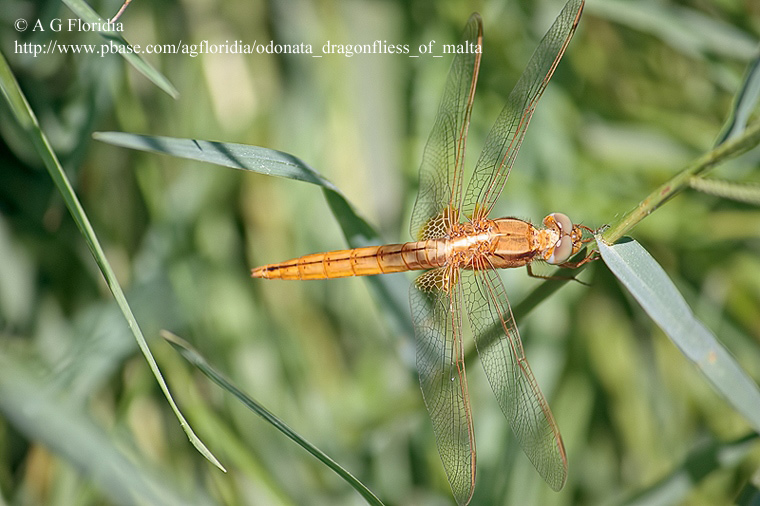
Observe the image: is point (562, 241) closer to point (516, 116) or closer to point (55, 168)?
point (516, 116)

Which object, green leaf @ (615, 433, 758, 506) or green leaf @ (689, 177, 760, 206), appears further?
green leaf @ (615, 433, 758, 506)

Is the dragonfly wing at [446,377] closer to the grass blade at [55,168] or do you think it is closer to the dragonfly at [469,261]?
the dragonfly at [469,261]

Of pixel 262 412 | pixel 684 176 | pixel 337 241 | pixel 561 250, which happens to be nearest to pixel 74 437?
pixel 262 412

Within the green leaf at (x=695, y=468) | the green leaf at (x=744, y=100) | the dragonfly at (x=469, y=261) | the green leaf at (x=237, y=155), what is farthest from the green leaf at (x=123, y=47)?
the green leaf at (x=695, y=468)

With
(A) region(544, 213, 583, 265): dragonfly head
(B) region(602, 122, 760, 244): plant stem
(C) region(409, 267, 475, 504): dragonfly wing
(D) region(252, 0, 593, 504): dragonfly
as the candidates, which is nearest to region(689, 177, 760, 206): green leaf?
(B) region(602, 122, 760, 244): plant stem

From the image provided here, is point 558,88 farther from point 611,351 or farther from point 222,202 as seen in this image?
point 222,202

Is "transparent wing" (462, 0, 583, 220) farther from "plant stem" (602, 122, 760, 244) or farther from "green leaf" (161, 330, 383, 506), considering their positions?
"green leaf" (161, 330, 383, 506)
